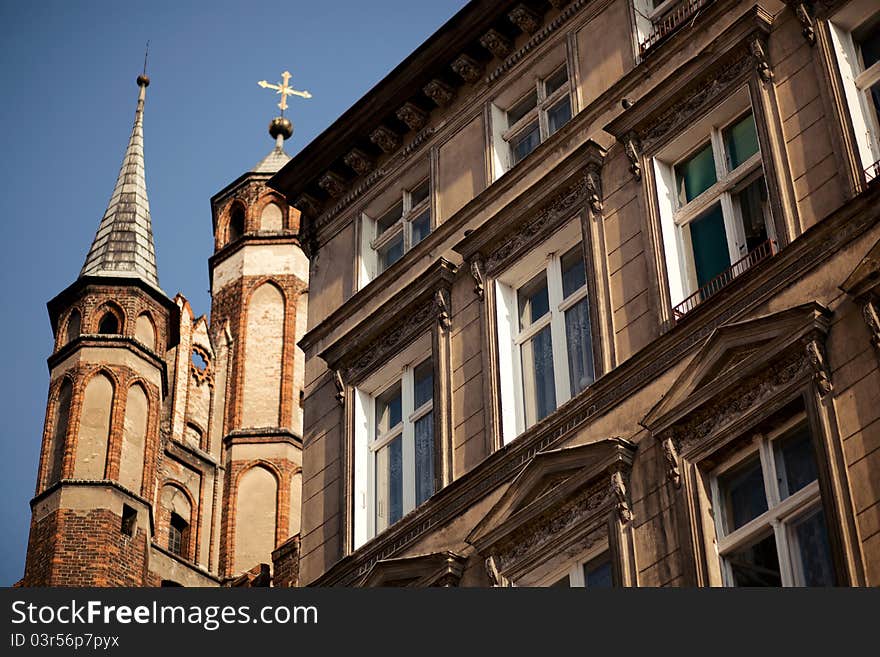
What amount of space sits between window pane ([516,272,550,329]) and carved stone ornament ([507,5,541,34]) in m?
3.81

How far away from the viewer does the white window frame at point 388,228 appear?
78.6 ft

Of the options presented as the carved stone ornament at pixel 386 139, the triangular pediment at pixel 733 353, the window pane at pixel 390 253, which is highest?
the carved stone ornament at pixel 386 139

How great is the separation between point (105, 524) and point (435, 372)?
19315 mm

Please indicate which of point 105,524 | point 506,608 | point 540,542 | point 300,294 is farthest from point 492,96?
point 300,294

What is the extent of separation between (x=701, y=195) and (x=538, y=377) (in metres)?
2.62

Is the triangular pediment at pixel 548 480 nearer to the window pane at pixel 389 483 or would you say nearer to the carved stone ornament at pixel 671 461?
the carved stone ornament at pixel 671 461

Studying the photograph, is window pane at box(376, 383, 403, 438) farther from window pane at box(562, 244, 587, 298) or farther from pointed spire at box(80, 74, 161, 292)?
pointed spire at box(80, 74, 161, 292)

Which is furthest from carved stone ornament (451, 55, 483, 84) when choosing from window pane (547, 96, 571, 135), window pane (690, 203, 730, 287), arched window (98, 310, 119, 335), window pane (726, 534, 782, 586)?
arched window (98, 310, 119, 335)

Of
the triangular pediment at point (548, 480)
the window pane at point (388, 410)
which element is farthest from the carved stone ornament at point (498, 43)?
the triangular pediment at point (548, 480)

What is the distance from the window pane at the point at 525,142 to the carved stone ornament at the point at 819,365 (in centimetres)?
659

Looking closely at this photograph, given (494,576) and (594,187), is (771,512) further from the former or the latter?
(594,187)

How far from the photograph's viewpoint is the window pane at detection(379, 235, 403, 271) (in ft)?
79.3

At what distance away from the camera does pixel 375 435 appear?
22578 millimetres

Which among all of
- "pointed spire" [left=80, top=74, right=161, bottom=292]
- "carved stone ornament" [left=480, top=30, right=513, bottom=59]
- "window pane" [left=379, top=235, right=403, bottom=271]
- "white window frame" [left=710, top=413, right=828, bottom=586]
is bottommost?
"white window frame" [left=710, top=413, right=828, bottom=586]
